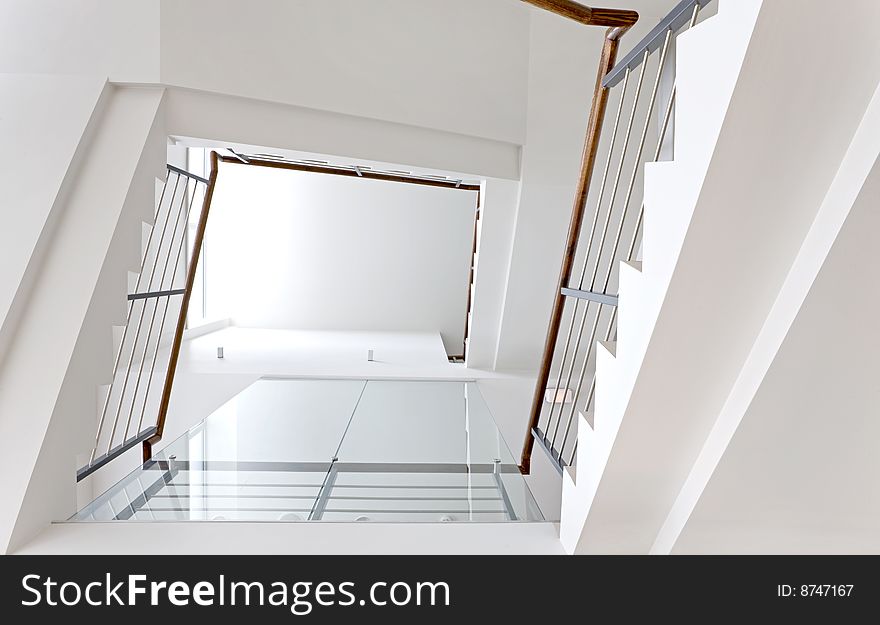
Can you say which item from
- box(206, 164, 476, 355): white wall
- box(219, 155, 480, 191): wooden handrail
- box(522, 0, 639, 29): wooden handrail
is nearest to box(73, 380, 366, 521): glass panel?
box(219, 155, 480, 191): wooden handrail

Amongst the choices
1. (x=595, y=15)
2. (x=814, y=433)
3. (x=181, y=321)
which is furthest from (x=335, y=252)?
(x=814, y=433)

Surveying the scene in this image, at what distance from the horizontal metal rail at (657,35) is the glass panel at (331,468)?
3.86ft

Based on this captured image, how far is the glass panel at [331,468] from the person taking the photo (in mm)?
1832

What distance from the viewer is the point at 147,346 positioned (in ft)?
6.95

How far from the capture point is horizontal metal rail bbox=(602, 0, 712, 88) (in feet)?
3.99

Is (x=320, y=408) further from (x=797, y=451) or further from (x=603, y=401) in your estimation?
(x=797, y=451)

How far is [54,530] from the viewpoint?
155cm

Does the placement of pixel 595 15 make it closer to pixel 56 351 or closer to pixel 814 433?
pixel 814 433

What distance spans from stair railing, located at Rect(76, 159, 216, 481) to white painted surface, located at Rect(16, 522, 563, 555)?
307 mm

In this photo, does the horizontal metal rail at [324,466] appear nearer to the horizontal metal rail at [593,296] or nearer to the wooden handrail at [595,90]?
the wooden handrail at [595,90]

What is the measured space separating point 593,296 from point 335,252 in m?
5.33

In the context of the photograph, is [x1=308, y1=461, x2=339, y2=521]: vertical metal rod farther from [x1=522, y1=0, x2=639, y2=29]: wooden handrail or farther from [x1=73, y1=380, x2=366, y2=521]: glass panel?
[x1=522, y1=0, x2=639, y2=29]: wooden handrail

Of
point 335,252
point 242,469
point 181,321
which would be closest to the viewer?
point 242,469

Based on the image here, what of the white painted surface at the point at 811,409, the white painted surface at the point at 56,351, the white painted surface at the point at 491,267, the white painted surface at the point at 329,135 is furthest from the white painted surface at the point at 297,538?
the white painted surface at the point at 491,267
